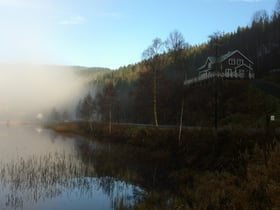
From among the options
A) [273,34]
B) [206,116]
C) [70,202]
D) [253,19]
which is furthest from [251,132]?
[253,19]

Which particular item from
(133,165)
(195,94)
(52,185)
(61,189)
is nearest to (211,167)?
(133,165)

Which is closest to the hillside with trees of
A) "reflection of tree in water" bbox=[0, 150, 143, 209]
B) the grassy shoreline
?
the grassy shoreline

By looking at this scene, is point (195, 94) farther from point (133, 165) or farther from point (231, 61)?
point (133, 165)

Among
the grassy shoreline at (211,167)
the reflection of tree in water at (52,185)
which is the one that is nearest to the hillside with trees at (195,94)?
the grassy shoreline at (211,167)

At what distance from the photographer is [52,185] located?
2273 cm

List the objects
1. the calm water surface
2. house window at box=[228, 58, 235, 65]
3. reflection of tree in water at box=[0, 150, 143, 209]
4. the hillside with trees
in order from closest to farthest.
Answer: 1. the calm water surface
2. reflection of tree in water at box=[0, 150, 143, 209]
3. the hillside with trees
4. house window at box=[228, 58, 235, 65]

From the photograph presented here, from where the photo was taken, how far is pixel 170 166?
31266 mm

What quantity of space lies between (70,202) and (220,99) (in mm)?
37811

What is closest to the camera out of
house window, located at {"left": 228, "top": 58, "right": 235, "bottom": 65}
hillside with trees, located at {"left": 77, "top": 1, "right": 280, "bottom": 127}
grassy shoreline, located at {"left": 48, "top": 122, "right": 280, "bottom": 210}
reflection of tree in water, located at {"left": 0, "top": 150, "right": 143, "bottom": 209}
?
grassy shoreline, located at {"left": 48, "top": 122, "right": 280, "bottom": 210}

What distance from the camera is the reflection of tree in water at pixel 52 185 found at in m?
19.6

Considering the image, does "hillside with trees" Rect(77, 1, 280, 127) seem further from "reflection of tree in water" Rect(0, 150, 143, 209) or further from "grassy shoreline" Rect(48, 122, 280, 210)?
"reflection of tree in water" Rect(0, 150, 143, 209)

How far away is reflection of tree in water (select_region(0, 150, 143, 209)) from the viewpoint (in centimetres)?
1959

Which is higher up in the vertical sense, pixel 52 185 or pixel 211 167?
pixel 211 167

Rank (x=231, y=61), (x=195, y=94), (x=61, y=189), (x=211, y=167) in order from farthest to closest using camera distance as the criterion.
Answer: (x=231, y=61) < (x=195, y=94) < (x=211, y=167) < (x=61, y=189)
